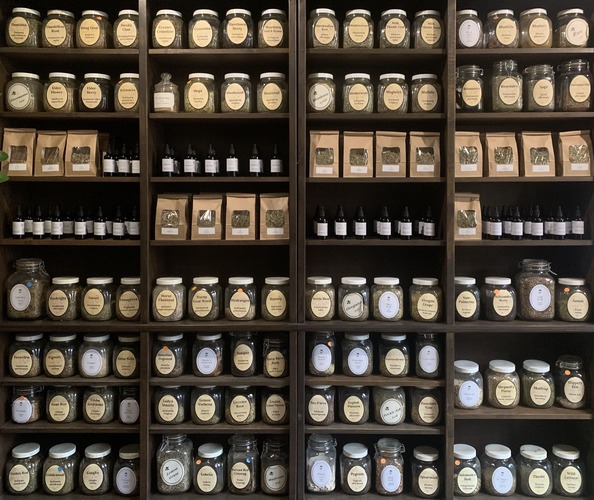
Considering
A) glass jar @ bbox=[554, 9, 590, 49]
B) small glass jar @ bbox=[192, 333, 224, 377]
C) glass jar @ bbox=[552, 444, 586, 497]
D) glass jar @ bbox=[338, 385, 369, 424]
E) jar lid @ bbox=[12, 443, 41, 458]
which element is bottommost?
glass jar @ bbox=[552, 444, 586, 497]

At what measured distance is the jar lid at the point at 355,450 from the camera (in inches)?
87.4

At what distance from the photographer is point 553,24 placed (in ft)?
7.72

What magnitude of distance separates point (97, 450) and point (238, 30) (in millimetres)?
1810

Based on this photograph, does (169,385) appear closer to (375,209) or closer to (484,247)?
(375,209)

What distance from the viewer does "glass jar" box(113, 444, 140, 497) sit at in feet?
7.38

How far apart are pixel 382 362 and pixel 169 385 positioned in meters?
0.87

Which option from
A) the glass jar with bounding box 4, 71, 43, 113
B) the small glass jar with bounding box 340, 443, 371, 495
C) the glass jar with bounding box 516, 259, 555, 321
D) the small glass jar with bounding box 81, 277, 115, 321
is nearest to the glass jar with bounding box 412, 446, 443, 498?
the small glass jar with bounding box 340, 443, 371, 495

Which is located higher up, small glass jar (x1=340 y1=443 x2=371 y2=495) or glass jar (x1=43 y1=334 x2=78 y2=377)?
glass jar (x1=43 y1=334 x2=78 y2=377)

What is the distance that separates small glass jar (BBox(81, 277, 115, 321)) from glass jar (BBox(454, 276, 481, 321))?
1431mm

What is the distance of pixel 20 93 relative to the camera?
7.34ft

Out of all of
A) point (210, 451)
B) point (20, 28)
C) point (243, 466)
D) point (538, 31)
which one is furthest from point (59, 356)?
point (538, 31)

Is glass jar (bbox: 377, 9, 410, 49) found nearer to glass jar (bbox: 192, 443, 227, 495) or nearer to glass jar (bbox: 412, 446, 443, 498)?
glass jar (bbox: 412, 446, 443, 498)

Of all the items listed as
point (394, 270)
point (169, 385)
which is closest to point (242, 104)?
Result: point (394, 270)

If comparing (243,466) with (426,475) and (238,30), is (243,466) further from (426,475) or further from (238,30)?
(238,30)
